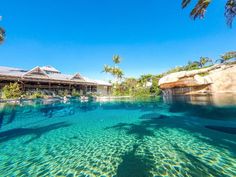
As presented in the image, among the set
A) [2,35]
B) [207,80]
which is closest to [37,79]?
[2,35]

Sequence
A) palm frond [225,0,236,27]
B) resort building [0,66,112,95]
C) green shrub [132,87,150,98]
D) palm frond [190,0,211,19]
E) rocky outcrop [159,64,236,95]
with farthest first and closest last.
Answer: green shrub [132,87,150,98]
resort building [0,66,112,95]
rocky outcrop [159,64,236,95]
palm frond [190,0,211,19]
palm frond [225,0,236,27]

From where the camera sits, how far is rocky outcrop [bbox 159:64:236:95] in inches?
803

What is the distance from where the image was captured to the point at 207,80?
2072 cm

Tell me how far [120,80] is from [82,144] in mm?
31064

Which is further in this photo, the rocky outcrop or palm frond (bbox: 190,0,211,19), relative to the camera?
the rocky outcrop

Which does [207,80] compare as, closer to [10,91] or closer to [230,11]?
[230,11]

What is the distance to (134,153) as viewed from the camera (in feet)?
13.3

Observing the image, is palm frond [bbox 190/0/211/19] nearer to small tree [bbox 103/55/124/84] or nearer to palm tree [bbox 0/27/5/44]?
palm tree [bbox 0/27/5/44]

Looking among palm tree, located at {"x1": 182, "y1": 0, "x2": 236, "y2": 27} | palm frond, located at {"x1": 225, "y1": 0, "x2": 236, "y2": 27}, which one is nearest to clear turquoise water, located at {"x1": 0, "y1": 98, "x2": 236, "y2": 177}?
palm frond, located at {"x1": 225, "y1": 0, "x2": 236, "y2": 27}

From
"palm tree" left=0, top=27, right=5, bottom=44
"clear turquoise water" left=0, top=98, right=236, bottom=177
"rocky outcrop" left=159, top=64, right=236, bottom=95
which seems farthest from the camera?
"rocky outcrop" left=159, top=64, right=236, bottom=95

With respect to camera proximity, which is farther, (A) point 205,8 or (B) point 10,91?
(B) point 10,91

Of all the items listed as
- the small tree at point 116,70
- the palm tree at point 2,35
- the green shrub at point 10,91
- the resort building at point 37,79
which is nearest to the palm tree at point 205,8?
the palm tree at point 2,35

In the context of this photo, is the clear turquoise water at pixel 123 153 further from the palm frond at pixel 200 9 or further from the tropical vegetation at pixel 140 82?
the tropical vegetation at pixel 140 82

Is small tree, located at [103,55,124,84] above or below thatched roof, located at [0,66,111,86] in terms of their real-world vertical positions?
above
